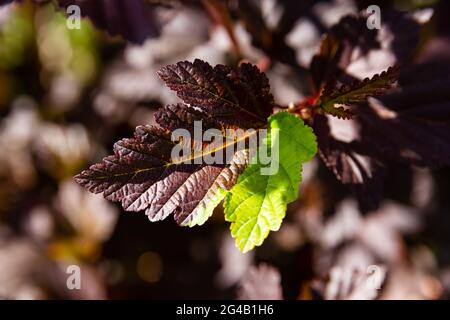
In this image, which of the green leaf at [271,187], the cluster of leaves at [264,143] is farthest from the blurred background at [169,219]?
the green leaf at [271,187]

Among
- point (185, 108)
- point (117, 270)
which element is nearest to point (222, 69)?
point (185, 108)

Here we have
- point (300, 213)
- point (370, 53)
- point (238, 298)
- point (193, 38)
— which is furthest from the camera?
point (300, 213)

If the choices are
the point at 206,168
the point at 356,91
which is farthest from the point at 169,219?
the point at 356,91

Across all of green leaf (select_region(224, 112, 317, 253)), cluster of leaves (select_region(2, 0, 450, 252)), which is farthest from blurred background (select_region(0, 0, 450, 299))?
green leaf (select_region(224, 112, 317, 253))

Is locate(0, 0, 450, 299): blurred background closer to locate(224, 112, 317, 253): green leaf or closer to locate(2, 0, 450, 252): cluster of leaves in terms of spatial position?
locate(2, 0, 450, 252): cluster of leaves

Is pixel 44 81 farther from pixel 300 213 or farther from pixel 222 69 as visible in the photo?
pixel 222 69

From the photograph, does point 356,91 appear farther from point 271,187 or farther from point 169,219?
point 169,219
